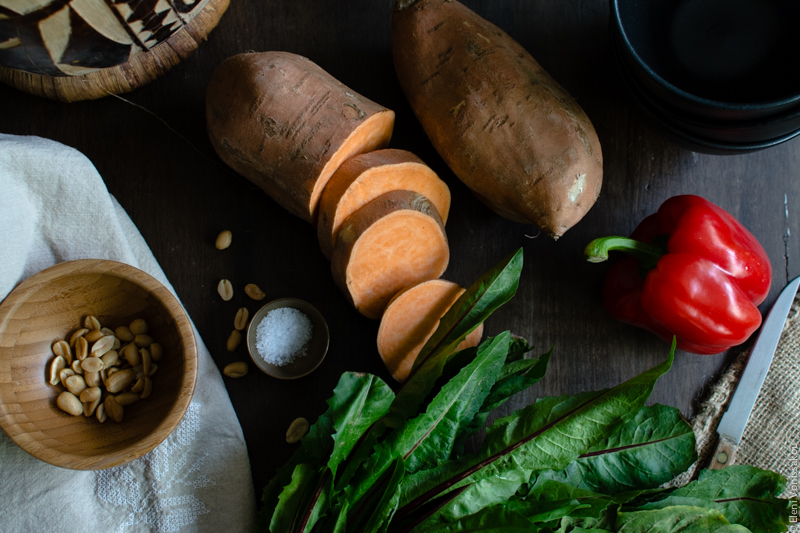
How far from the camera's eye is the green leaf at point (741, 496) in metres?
0.99

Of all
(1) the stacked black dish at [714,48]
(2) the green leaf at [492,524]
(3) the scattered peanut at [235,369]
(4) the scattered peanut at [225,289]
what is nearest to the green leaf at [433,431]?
(2) the green leaf at [492,524]

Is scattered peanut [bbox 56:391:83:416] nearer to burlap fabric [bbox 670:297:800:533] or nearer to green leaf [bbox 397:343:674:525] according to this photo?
green leaf [bbox 397:343:674:525]

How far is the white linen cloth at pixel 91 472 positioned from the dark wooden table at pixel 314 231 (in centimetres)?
8

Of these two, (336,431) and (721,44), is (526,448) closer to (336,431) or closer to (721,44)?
(336,431)

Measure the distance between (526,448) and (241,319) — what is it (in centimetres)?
60

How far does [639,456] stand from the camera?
1.01 meters

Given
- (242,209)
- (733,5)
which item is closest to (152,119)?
(242,209)

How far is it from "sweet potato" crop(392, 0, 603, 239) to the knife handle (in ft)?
1.73

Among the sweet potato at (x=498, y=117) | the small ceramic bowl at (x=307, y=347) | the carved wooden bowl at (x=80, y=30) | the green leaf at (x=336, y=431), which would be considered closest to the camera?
the carved wooden bowl at (x=80, y=30)

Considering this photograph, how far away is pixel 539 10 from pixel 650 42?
0.78 ft

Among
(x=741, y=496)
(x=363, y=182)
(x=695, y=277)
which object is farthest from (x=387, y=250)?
(x=741, y=496)

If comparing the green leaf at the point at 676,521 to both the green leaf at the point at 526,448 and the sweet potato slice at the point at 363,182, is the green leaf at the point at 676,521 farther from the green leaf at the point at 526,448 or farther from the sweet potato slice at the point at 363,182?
the sweet potato slice at the point at 363,182

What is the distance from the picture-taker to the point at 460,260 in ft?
4.05

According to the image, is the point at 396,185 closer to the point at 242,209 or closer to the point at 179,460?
the point at 242,209
